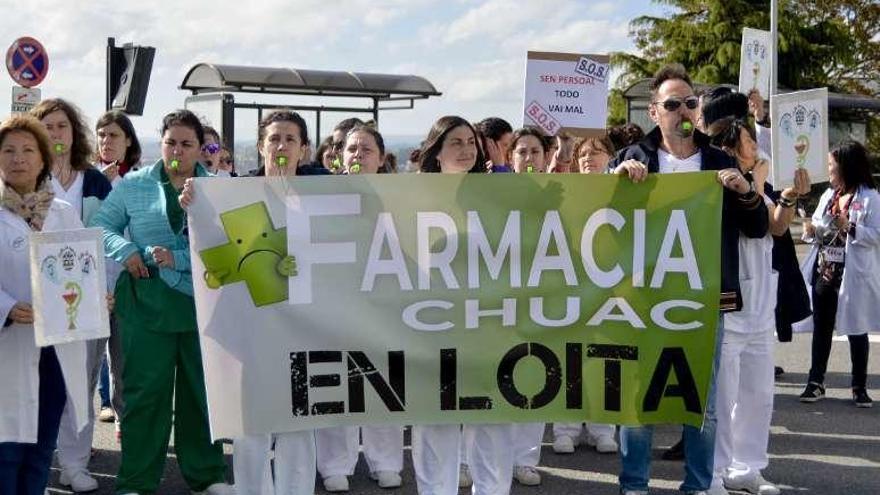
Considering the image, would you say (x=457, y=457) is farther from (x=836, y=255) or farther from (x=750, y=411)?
(x=836, y=255)

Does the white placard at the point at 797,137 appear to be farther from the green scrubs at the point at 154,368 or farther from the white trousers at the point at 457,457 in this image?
the green scrubs at the point at 154,368

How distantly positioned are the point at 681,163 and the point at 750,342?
1.14 meters

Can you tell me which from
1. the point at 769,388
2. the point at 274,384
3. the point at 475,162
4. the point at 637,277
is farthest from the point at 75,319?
the point at 769,388

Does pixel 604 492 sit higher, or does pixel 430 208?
pixel 430 208

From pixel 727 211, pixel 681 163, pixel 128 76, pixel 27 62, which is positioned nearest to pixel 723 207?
pixel 727 211

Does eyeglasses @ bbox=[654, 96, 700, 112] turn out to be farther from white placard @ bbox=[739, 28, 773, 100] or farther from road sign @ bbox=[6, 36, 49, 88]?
road sign @ bbox=[6, 36, 49, 88]

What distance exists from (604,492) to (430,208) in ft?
6.50

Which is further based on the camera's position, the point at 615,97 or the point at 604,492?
the point at 615,97

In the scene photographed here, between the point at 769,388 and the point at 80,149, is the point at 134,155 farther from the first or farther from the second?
the point at 769,388

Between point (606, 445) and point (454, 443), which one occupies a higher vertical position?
point (454, 443)

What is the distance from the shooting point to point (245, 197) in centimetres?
501

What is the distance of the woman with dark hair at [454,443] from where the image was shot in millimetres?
5008

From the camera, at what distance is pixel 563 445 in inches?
272

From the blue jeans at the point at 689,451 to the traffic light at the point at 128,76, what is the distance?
874 centimetres
